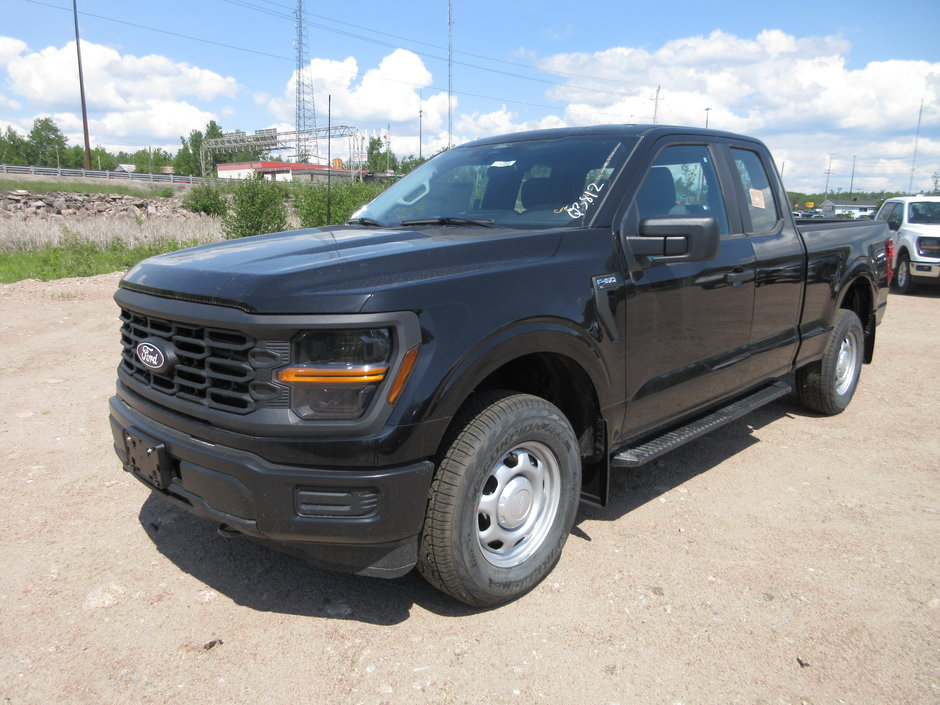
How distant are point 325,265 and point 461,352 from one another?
0.57 metres

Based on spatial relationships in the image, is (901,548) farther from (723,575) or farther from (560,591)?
(560,591)

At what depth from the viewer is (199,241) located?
676 inches

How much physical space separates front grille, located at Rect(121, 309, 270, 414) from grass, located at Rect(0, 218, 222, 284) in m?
10.2

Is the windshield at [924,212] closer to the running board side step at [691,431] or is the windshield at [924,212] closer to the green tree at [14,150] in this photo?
the running board side step at [691,431]

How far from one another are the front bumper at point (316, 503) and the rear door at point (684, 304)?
1.35 metres

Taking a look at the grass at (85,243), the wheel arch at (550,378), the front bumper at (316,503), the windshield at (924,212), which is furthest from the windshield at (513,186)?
the windshield at (924,212)

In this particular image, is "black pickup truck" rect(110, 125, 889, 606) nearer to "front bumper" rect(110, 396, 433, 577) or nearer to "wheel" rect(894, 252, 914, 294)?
"front bumper" rect(110, 396, 433, 577)

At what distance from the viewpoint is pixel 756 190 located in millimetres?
4391

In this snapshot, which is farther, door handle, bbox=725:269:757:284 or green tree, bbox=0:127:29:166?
green tree, bbox=0:127:29:166

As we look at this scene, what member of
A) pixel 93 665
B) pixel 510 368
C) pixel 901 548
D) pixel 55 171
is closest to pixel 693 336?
pixel 510 368

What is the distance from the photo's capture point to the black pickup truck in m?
2.31

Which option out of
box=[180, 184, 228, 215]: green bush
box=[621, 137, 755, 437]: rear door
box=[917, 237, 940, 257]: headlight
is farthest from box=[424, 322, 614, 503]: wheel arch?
box=[180, 184, 228, 215]: green bush

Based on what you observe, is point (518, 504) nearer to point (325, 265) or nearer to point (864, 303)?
point (325, 265)

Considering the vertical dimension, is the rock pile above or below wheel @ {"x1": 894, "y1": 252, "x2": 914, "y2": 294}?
above
